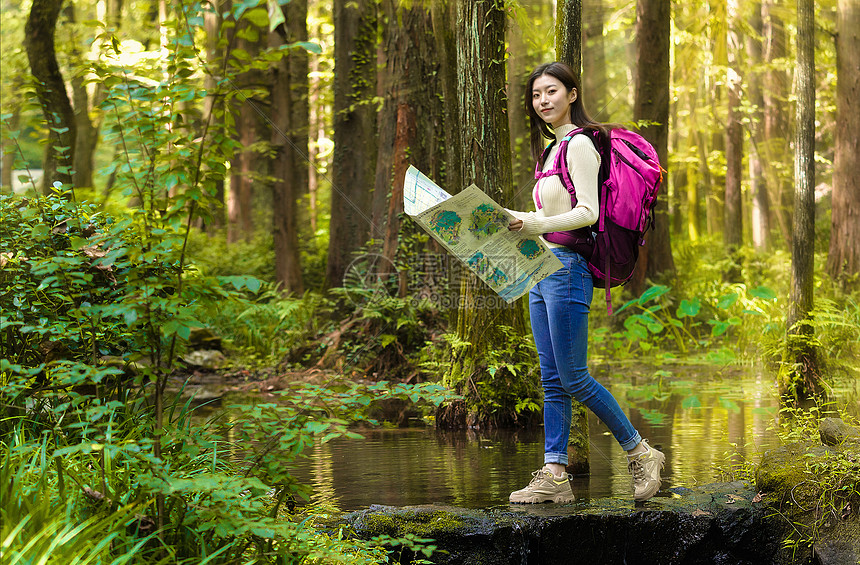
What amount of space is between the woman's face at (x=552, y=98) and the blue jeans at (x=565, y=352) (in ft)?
2.50

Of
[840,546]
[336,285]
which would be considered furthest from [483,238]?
[336,285]

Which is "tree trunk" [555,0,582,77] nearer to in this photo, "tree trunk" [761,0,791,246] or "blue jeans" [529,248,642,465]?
"blue jeans" [529,248,642,465]

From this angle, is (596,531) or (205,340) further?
(205,340)

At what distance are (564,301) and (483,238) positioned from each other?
576 millimetres

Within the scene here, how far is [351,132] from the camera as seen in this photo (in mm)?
14461

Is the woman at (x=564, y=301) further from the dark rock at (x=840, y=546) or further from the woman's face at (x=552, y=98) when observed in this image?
the dark rock at (x=840, y=546)

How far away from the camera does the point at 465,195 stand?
4.00 metres

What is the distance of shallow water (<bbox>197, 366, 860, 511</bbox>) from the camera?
4975 mm

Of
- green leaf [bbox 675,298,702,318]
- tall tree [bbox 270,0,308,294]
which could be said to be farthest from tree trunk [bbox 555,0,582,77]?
tall tree [bbox 270,0,308,294]

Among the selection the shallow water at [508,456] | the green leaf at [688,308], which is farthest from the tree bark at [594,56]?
the shallow water at [508,456]

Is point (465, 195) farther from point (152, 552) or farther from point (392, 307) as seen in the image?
point (392, 307)

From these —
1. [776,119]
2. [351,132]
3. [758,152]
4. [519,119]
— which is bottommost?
[351,132]

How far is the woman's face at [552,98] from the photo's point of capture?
435 centimetres

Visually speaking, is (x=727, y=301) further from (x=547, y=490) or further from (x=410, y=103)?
(x=547, y=490)
